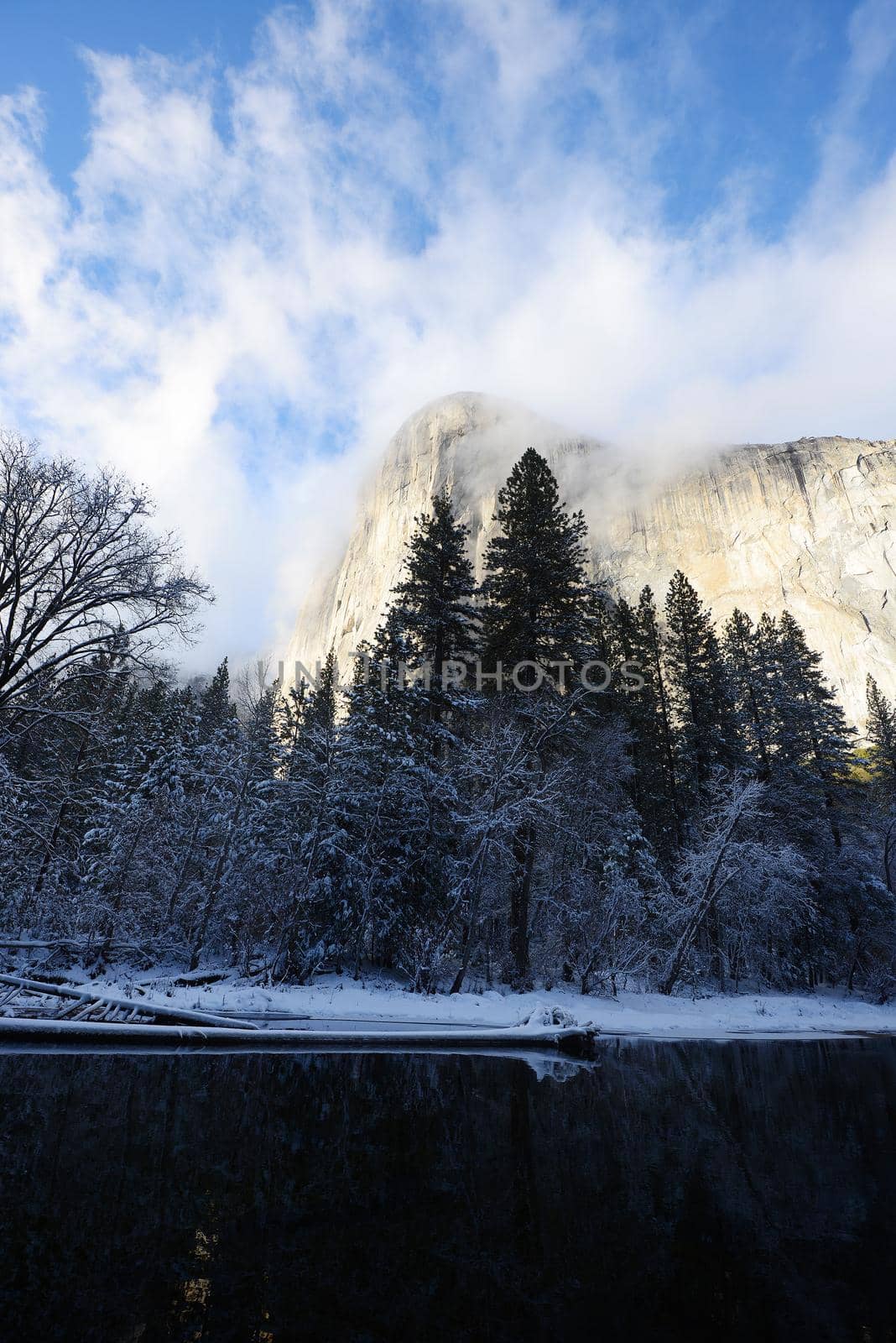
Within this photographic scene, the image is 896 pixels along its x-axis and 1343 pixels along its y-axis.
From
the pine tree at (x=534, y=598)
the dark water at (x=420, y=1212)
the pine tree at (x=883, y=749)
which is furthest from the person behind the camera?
the pine tree at (x=883, y=749)

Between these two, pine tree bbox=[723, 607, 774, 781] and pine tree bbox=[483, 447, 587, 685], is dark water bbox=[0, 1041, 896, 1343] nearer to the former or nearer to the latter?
pine tree bbox=[483, 447, 587, 685]

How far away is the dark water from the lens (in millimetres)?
2873

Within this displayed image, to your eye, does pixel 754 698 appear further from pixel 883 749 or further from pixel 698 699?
pixel 883 749

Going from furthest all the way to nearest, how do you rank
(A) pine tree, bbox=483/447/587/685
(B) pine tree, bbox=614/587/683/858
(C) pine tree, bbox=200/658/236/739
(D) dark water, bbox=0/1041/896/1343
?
(C) pine tree, bbox=200/658/236/739
(B) pine tree, bbox=614/587/683/858
(A) pine tree, bbox=483/447/587/685
(D) dark water, bbox=0/1041/896/1343

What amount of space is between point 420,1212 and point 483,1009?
11.0m

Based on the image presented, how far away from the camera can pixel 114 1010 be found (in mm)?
9781

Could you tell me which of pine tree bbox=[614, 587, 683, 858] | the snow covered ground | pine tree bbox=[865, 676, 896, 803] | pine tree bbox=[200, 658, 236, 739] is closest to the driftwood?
the snow covered ground

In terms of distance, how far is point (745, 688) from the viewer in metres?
32.9

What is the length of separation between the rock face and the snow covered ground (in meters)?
75.0

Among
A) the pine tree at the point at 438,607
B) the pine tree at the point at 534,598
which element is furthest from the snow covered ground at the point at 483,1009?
the pine tree at the point at 438,607

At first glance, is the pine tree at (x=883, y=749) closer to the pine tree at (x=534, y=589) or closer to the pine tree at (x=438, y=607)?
the pine tree at (x=534, y=589)

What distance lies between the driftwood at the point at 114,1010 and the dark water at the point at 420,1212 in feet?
6.91

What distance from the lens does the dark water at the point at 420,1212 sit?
2.87 meters

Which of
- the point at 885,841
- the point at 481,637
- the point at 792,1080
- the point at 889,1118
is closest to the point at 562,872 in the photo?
the point at 481,637
